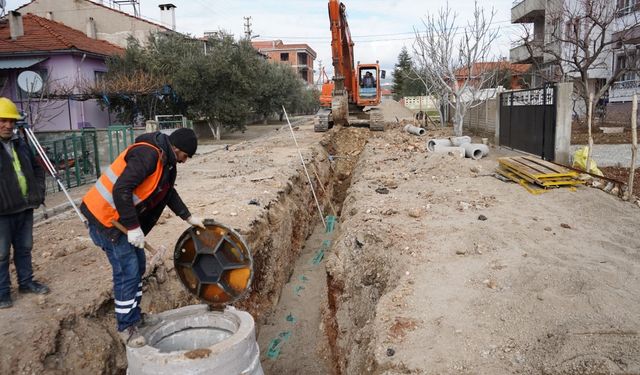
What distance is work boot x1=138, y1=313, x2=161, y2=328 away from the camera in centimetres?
393

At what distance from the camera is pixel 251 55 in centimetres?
2442

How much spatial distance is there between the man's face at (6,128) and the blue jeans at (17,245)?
2.28 feet

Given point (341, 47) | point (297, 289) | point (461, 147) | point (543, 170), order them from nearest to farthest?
point (297, 289), point (543, 170), point (461, 147), point (341, 47)

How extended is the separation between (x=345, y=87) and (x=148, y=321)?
56.6ft

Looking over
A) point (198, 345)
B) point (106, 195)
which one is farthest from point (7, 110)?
point (198, 345)

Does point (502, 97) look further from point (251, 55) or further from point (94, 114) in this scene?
point (94, 114)

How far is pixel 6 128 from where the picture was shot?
14.3ft

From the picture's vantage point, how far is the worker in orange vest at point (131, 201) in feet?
11.5

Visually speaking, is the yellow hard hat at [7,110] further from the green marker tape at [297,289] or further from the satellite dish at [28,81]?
the satellite dish at [28,81]

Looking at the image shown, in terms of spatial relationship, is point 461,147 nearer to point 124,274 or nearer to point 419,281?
point 419,281

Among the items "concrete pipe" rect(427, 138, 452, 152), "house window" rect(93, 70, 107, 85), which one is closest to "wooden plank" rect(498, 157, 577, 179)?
"concrete pipe" rect(427, 138, 452, 152)

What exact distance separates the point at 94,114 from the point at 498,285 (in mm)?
21227

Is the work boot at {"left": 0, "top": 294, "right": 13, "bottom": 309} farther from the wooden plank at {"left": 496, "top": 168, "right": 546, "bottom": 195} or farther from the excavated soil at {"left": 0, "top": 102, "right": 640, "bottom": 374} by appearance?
the wooden plank at {"left": 496, "top": 168, "right": 546, "bottom": 195}

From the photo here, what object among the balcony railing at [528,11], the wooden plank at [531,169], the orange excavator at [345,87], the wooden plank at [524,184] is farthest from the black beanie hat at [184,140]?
the balcony railing at [528,11]
